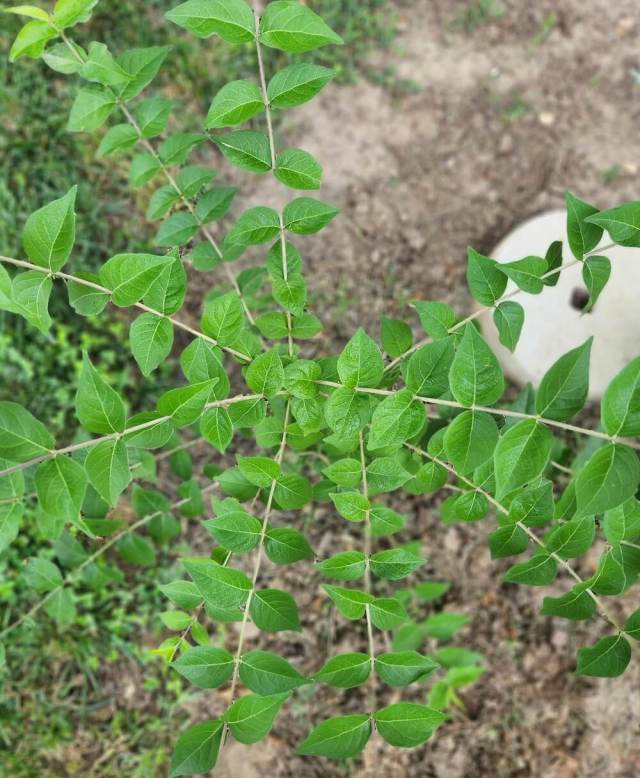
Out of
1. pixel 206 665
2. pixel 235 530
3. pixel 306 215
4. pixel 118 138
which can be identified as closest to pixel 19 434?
pixel 235 530

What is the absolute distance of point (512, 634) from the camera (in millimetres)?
2793

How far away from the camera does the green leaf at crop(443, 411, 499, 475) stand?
129 cm

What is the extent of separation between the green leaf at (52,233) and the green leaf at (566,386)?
920mm

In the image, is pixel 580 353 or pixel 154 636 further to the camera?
pixel 154 636

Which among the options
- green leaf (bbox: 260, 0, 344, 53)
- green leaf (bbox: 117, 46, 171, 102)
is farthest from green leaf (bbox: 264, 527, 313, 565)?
green leaf (bbox: 117, 46, 171, 102)

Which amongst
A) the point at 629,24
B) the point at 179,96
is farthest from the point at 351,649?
the point at 629,24

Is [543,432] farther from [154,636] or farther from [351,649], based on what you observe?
[154,636]

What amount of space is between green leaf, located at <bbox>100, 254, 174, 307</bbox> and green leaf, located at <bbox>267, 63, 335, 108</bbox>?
478 millimetres

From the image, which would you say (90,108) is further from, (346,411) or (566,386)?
(566,386)

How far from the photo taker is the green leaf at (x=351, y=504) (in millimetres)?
1451

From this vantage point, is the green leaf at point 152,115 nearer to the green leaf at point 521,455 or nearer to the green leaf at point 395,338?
the green leaf at point 395,338

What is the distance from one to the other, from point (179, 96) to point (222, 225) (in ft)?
2.09

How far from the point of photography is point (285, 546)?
1509mm

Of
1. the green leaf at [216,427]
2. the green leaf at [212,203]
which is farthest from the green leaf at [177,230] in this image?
the green leaf at [216,427]
